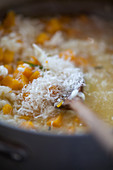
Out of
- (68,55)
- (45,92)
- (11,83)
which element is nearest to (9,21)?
(68,55)

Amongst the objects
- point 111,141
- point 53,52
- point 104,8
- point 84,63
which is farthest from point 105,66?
point 111,141

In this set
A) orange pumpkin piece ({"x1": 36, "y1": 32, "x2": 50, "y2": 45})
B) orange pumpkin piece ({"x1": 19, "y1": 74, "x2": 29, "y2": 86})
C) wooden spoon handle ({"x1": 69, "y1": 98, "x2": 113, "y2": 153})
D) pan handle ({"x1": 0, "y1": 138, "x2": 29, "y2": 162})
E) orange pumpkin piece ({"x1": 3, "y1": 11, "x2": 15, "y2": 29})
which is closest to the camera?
wooden spoon handle ({"x1": 69, "y1": 98, "x2": 113, "y2": 153})

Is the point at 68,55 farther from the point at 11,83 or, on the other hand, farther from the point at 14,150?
the point at 14,150

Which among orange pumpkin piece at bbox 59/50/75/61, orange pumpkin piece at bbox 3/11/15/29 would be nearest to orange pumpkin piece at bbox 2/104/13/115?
orange pumpkin piece at bbox 59/50/75/61

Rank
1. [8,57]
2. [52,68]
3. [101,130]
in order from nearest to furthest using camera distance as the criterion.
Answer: [101,130]
[52,68]
[8,57]

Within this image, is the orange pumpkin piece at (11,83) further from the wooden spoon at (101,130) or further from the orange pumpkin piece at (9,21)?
the orange pumpkin piece at (9,21)

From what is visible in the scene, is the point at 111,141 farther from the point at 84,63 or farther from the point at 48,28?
the point at 48,28

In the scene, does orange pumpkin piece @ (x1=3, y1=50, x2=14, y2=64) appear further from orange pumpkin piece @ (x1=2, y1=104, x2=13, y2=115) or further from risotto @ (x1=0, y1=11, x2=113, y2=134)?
orange pumpkin piece @ (x1=2, y1=104, x2=13, y2=115)
